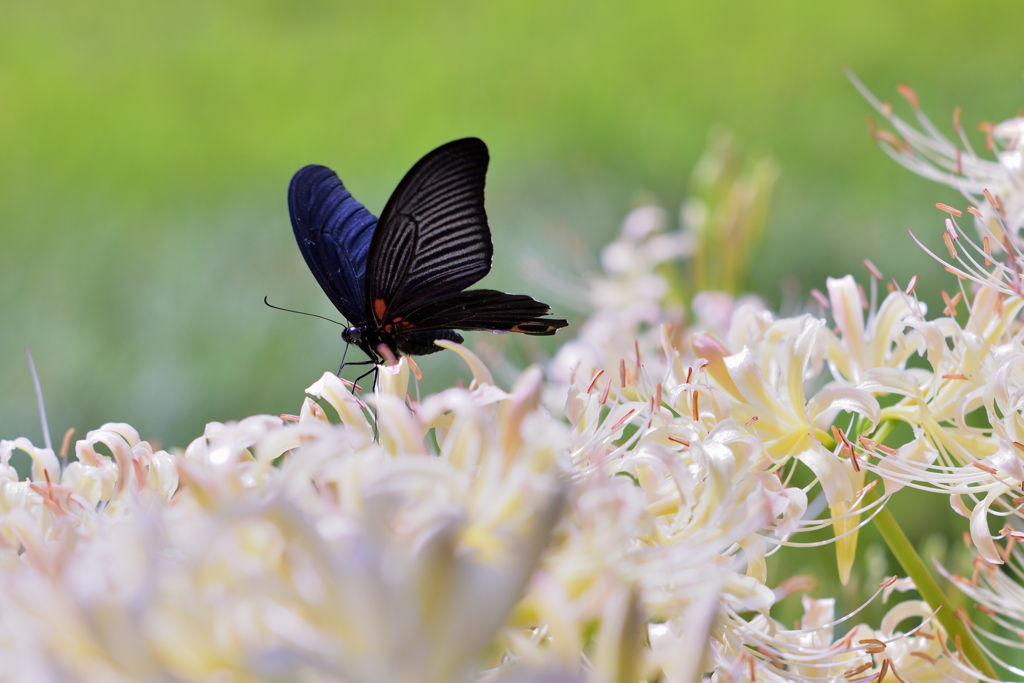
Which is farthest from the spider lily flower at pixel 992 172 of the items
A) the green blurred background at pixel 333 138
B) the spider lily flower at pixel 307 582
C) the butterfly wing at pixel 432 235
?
the green blurred background at pixel 333 138

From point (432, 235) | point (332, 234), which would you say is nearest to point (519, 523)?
point (432, 235)

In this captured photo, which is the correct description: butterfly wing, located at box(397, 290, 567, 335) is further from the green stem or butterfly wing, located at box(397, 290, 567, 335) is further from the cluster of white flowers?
the green stem

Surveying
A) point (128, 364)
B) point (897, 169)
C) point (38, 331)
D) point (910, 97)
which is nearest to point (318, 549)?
point (910, 97)

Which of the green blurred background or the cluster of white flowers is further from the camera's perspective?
the green blurred background

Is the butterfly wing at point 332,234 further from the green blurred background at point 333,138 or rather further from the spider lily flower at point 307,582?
the green blurred background at point 333,138

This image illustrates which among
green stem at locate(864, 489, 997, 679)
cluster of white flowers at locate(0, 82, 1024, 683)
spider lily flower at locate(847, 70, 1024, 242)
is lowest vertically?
green stem at locate(864, 489, 997, 679)

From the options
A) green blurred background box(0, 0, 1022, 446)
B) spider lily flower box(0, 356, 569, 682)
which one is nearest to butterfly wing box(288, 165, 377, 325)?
spider lily flower box(0, 356, 569, 682)
